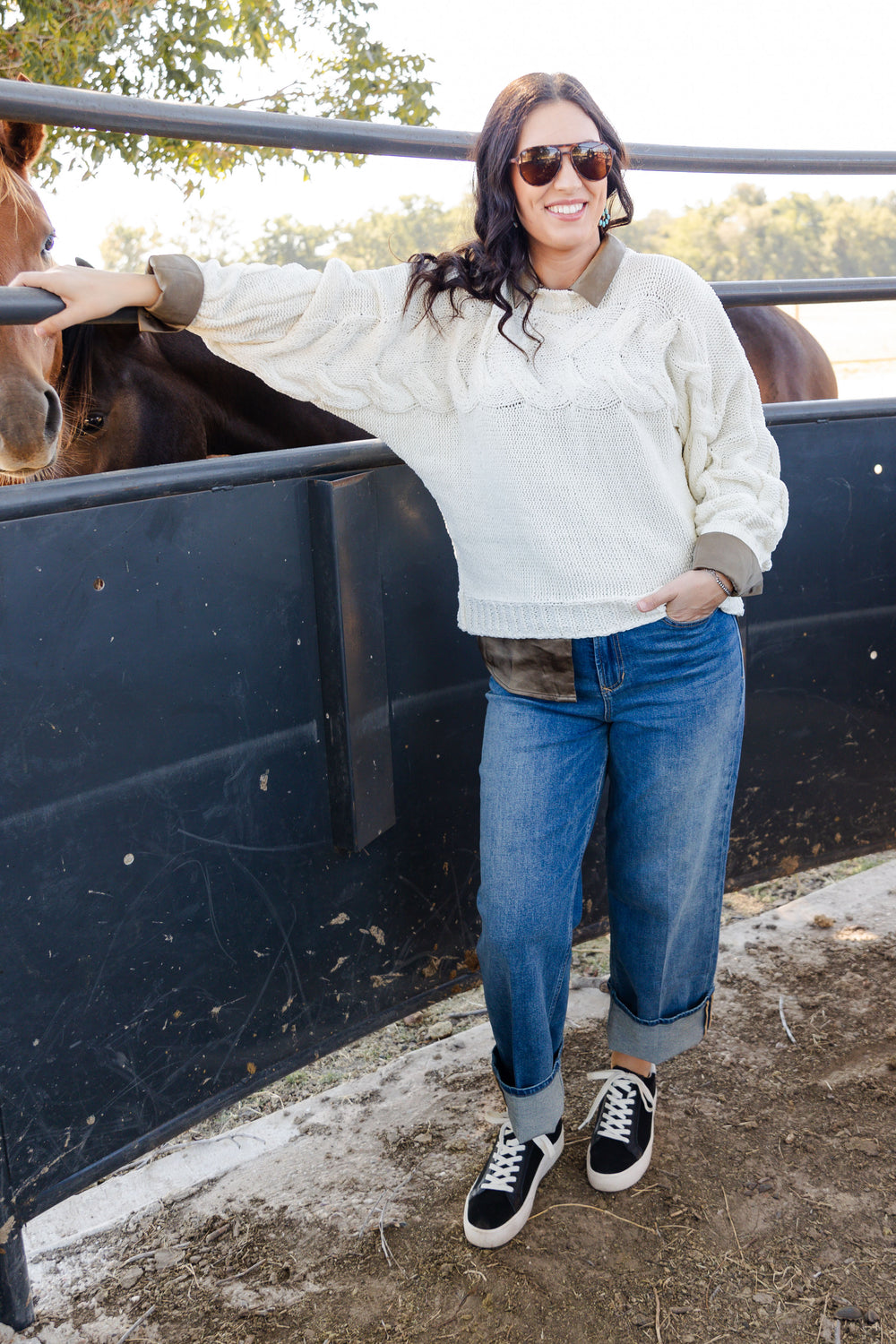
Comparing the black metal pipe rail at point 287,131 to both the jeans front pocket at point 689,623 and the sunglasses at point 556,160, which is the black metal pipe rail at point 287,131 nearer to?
the sunglasses at point 556,160

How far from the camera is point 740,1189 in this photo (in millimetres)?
1990

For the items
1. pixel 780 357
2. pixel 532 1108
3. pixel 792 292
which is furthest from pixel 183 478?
pixel 780 357

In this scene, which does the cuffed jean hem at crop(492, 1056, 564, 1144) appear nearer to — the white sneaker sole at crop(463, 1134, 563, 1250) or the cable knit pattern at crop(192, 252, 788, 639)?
the white sneaker sole at crop(463, 1134, 563, 1250)

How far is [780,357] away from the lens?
4676 millimetres

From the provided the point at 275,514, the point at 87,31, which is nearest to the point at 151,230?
the point at 87,31

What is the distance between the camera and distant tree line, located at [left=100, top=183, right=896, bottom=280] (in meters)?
46.5

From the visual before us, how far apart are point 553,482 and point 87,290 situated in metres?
0.75

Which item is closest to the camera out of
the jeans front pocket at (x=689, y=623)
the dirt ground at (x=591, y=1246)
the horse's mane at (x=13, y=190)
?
the dirt ground at (x=591, y=1246)

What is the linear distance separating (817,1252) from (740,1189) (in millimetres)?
179

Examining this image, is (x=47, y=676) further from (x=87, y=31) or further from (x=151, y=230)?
(x=151, y=230)

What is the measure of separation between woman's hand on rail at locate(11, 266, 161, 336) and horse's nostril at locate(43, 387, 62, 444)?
37 cm

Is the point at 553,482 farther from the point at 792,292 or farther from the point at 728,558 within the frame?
the point at 792,292

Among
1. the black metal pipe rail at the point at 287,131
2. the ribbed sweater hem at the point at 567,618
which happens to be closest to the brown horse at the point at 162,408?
the black metal pipe rail at the point at 287,131

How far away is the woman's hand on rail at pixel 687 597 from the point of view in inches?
70.2
